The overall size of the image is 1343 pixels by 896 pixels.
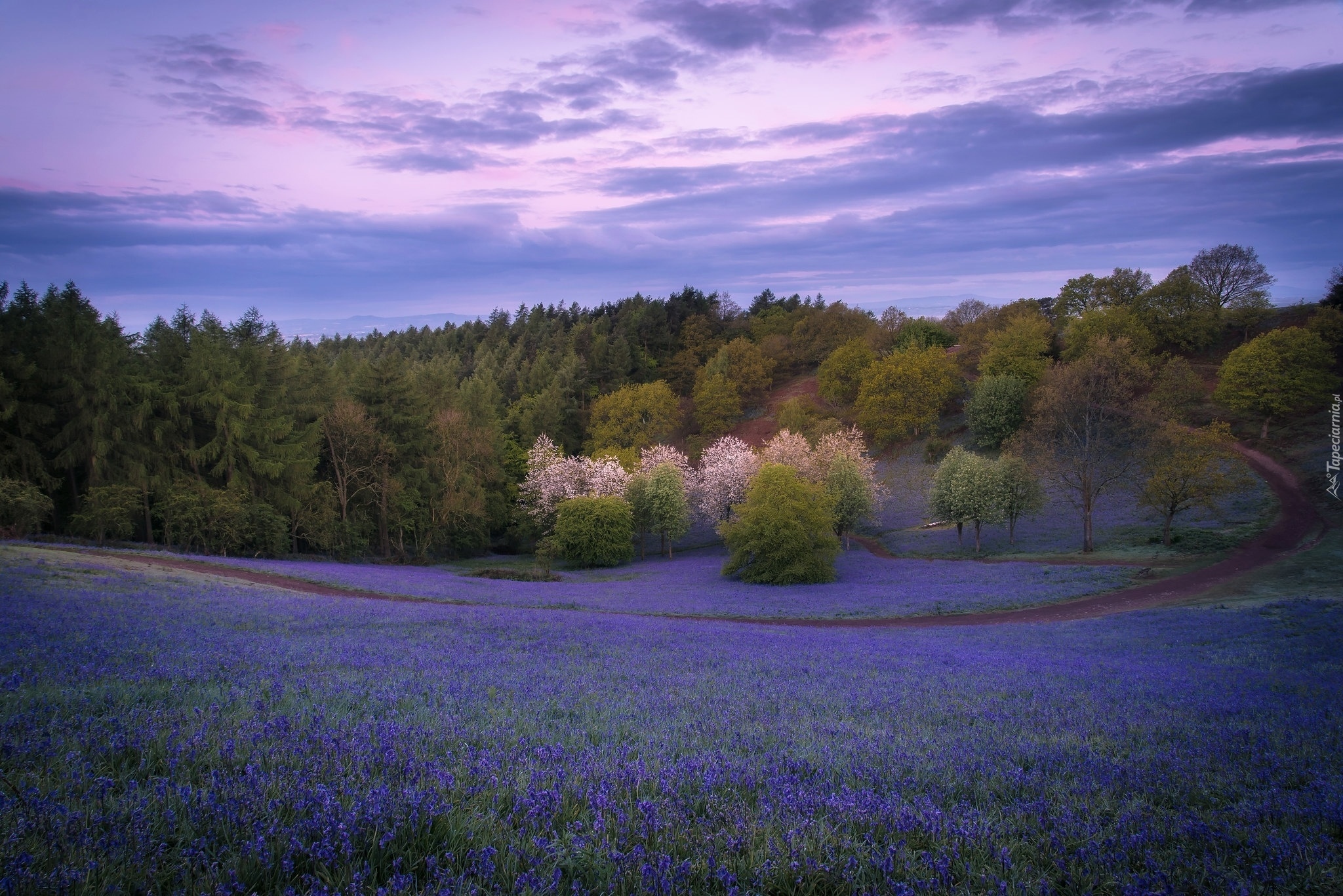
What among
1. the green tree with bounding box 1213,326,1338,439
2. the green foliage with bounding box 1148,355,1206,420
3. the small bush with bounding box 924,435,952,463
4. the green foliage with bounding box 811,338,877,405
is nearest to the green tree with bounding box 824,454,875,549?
the small bush with bounding box 924,435,952,463

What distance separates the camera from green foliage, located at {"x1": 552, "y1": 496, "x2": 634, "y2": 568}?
5256cm

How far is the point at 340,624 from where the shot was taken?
50.1 feet

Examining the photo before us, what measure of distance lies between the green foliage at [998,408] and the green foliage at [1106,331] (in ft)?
24.6

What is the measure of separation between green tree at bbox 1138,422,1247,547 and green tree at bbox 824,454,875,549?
707 inches

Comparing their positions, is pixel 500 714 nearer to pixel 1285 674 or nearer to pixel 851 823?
pixel 851 823

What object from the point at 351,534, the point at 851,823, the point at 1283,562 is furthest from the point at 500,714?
the point at 351,534

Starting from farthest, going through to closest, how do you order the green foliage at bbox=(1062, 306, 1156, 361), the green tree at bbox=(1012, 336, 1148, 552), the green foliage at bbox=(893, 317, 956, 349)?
1. the green foliage at bbox=(893, 317, 956, 349)
2. the green foliage at bbox=(1062, 306, 1156, 361)
3. the green tree at bbox=(1012, 336, 1148, 552)

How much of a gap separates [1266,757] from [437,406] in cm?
6673

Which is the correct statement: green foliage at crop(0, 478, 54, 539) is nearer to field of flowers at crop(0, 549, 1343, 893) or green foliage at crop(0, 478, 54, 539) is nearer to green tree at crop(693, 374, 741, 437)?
field of flowers at crop(0, 549, 1343, 893)

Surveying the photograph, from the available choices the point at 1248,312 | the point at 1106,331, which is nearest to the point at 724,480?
the point at 1106,331

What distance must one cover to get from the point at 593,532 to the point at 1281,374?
59.8 meters

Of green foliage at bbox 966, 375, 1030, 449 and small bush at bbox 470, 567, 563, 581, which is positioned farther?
green foliage at bbox 966, 375, 1030, 449

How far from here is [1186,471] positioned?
39406mm

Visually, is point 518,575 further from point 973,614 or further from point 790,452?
point 790,452
